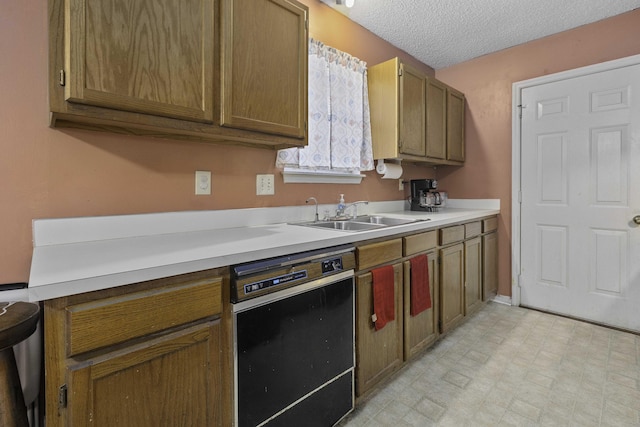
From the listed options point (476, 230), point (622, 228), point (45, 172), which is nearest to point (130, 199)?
point (45, 172)

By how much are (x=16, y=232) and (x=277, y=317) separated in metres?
1.03

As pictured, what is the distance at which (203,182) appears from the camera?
1.66 m

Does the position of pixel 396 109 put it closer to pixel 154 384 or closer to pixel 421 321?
pixel 421 321

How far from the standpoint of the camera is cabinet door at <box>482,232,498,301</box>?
2826 mm

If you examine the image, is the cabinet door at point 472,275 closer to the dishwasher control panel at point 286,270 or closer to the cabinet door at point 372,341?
the cabinet door at point 372,341

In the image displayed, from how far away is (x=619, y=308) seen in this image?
2.50 metres

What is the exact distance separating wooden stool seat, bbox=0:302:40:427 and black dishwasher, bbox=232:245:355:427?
20.4 inches

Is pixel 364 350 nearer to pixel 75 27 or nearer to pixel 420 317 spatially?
pixel 420 317

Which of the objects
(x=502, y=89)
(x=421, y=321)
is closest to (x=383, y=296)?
(x=421, y=321)

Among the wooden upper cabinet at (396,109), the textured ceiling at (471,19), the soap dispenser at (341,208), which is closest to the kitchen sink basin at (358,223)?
the soap dispenser at (341,208)

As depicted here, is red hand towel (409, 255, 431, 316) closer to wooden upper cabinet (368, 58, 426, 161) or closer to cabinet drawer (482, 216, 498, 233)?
wooden upper cabinet (368, 58, 426, 161)

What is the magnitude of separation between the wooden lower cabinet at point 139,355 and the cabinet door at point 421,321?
1138mm

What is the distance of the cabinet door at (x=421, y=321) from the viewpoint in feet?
6.07

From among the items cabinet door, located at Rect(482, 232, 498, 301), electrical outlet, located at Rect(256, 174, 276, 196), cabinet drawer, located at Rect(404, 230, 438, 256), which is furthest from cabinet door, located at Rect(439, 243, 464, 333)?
electrical outlet, located at Rect(256, 174, 276, 196)
